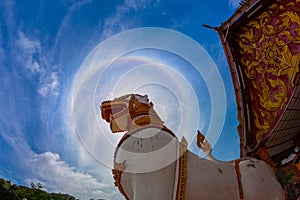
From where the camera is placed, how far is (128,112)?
249 centimetres

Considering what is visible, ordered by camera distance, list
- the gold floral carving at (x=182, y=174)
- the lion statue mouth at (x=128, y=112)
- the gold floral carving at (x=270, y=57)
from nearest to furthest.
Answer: the gold floral carving at (x=182, y=174) → the lion statue mouth at (x=128, y=112) → the gold floral carving at (x=270, y=57)

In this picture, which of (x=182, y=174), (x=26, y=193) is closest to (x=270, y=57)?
(x=182, y=174)

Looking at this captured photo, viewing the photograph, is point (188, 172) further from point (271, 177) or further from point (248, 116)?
point (248, 116)

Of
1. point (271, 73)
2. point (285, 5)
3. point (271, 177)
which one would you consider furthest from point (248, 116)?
point (271, 177)

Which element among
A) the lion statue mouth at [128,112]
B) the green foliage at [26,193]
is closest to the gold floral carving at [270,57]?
the lion statue mouth at [128,112]

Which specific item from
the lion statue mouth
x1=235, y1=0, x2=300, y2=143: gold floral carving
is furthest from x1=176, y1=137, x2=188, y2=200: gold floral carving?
x1=235, y1=0, x2=300, y2=143: gold floral carving

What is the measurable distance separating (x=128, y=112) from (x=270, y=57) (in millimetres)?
3064

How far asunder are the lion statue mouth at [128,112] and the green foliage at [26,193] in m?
6.91

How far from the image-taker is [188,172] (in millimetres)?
2100

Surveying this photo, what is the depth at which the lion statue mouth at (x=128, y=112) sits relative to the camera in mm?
2424

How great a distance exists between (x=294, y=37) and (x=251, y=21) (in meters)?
0.81

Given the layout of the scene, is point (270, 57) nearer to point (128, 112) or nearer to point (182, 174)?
point (128, 112)

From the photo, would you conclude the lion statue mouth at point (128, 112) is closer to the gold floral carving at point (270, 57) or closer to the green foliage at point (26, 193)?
the gold floral carving at point (270, 57)

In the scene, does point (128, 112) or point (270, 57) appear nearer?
point (128, 112)
